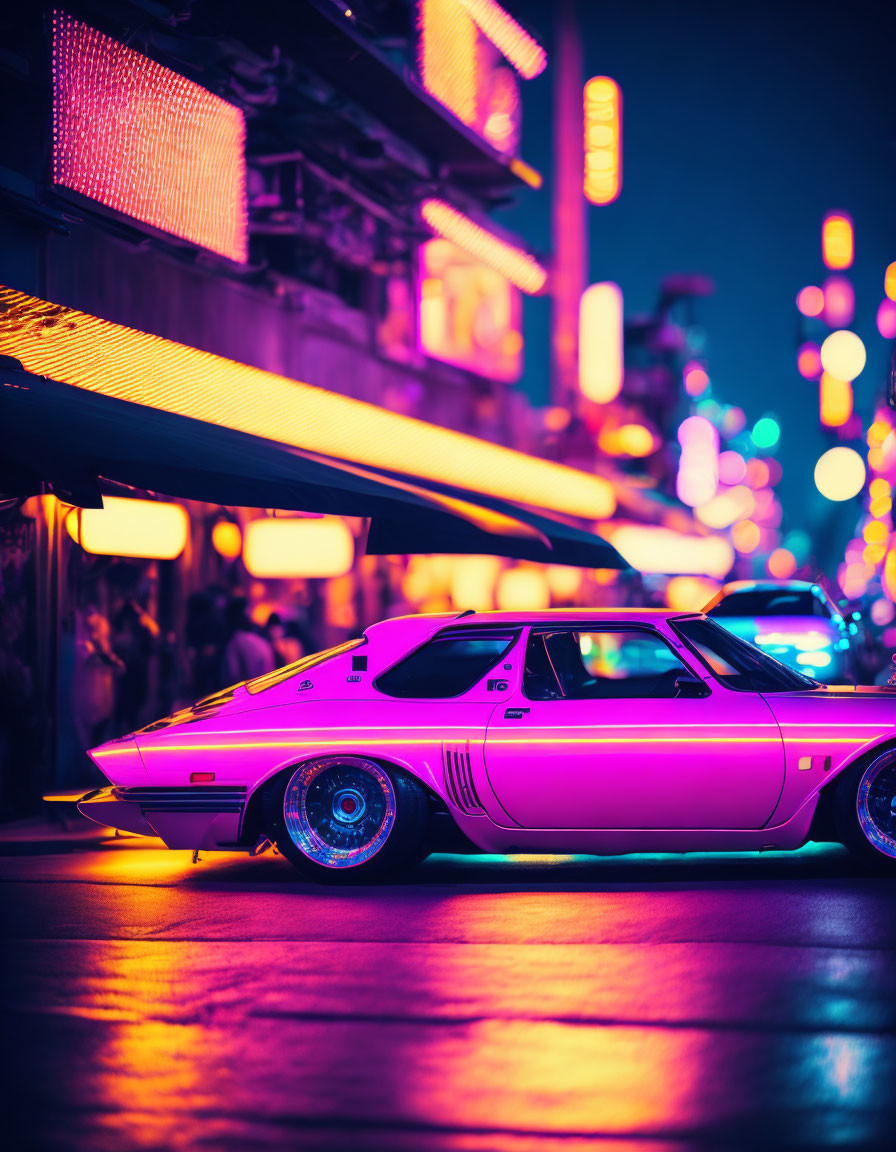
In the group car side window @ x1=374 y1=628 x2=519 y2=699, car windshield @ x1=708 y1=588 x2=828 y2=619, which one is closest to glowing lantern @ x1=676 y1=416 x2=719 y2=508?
car windshield @ x1=708 y1=588 x2=828 y2=619

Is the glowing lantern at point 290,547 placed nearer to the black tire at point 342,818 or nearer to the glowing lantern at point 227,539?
the glowing lantern at point 227,539

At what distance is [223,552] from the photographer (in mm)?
18000

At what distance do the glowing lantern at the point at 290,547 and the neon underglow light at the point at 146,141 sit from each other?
9.71 ft

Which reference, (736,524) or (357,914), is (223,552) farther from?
(736,524)

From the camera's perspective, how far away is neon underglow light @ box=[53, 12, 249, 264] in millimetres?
13141

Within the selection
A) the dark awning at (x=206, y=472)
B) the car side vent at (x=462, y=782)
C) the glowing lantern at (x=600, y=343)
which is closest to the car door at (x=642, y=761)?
the car side vent at (x=462, y=782)

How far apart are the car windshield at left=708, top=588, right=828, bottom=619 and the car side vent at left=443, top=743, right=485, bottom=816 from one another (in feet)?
23.4

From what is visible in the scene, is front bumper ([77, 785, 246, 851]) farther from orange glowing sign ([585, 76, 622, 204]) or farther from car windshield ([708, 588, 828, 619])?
orange glowing sign ([585, 76, 622, 204])

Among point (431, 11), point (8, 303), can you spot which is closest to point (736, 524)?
point (431, 11)

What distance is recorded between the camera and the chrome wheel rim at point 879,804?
8.17 m

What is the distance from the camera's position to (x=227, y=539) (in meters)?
18.1

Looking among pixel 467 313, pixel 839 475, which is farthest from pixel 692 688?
pixel 839 475

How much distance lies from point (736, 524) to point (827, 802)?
149692 millimetres

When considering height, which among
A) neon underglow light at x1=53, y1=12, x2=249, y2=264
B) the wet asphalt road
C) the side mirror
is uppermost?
neon underglow light at x1=53, y1=12, x2=249, y2=264
